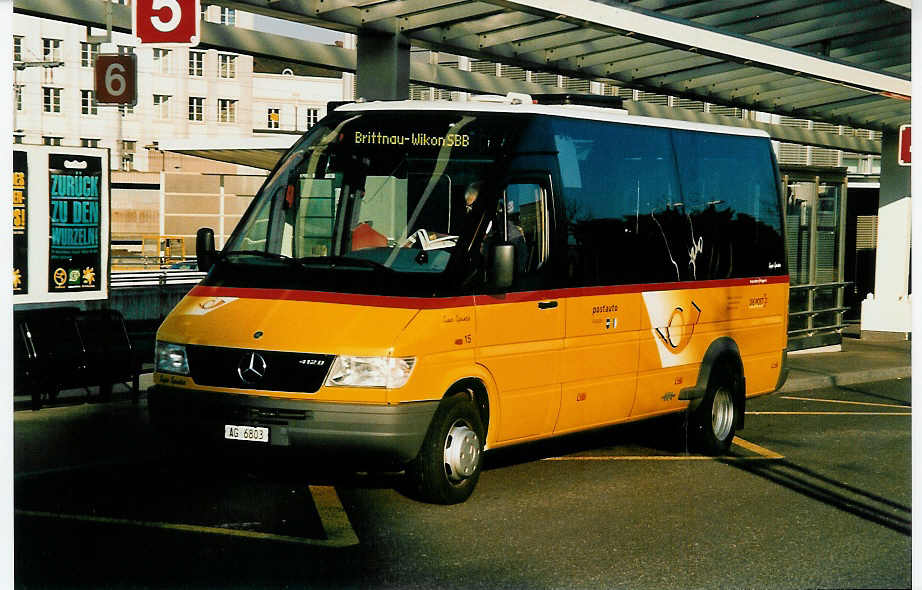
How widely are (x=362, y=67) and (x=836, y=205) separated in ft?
29.3

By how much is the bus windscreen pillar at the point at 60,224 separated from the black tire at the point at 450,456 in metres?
5.45

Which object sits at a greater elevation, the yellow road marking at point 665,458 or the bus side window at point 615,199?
the bus side window at point 615,199

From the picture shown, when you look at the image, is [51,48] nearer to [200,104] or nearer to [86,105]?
[86,105]

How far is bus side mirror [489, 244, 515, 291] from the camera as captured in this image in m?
8.47

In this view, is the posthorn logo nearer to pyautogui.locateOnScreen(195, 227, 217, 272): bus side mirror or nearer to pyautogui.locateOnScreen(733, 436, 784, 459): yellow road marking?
pyautogui.locateOnScreen(195, 227, 217, 272): bus side mirror

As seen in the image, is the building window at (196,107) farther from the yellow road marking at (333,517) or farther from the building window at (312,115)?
the yellow road marking at (333,517)

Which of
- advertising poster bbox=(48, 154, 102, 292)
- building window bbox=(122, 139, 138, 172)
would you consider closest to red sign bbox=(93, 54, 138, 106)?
advertising poster bbox=(48, 154, 102, 292)

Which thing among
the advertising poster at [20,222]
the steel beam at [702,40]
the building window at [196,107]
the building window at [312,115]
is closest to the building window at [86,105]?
the building window at [196,107]

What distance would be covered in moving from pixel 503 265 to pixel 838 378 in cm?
977

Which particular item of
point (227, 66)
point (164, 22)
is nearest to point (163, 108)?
point (227, 66)

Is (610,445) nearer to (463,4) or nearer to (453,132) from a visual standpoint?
(453,132)

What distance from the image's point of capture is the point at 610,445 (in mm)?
11336

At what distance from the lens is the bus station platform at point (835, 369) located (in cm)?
1295

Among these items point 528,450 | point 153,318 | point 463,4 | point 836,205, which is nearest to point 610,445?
point 528,450
